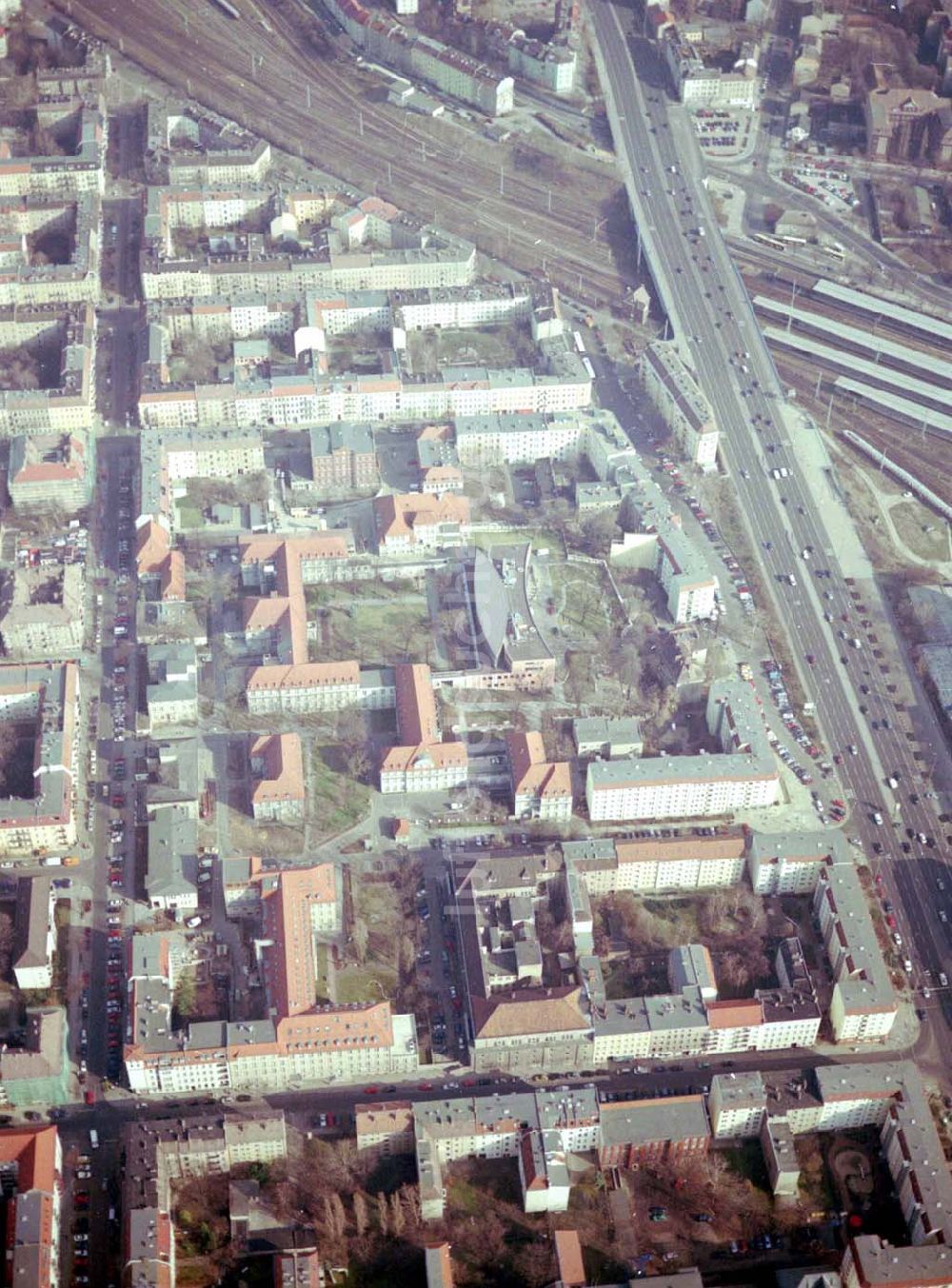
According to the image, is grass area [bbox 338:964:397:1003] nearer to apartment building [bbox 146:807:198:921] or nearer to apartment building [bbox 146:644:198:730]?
apartment building [bbox 146:807:198:921]

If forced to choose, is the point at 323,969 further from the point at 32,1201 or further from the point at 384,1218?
the point at 32,1201

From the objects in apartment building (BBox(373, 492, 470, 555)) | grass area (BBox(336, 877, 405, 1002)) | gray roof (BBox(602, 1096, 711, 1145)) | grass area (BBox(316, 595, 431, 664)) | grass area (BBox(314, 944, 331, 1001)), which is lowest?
grass area (BBox(314, 944, 331, 1001))

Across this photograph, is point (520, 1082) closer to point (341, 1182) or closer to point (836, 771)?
point (341, 1182)

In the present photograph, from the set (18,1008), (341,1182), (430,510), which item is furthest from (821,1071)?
(430,510)

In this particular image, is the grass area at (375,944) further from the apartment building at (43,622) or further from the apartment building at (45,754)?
the apartment building at (43,622)

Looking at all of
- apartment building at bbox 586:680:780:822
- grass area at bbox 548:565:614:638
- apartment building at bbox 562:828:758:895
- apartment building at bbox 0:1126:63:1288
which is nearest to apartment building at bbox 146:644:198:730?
grass area at bbox 548:565:614:638

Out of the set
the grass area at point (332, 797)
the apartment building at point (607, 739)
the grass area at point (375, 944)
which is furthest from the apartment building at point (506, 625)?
the grass area at point (375, 944)
